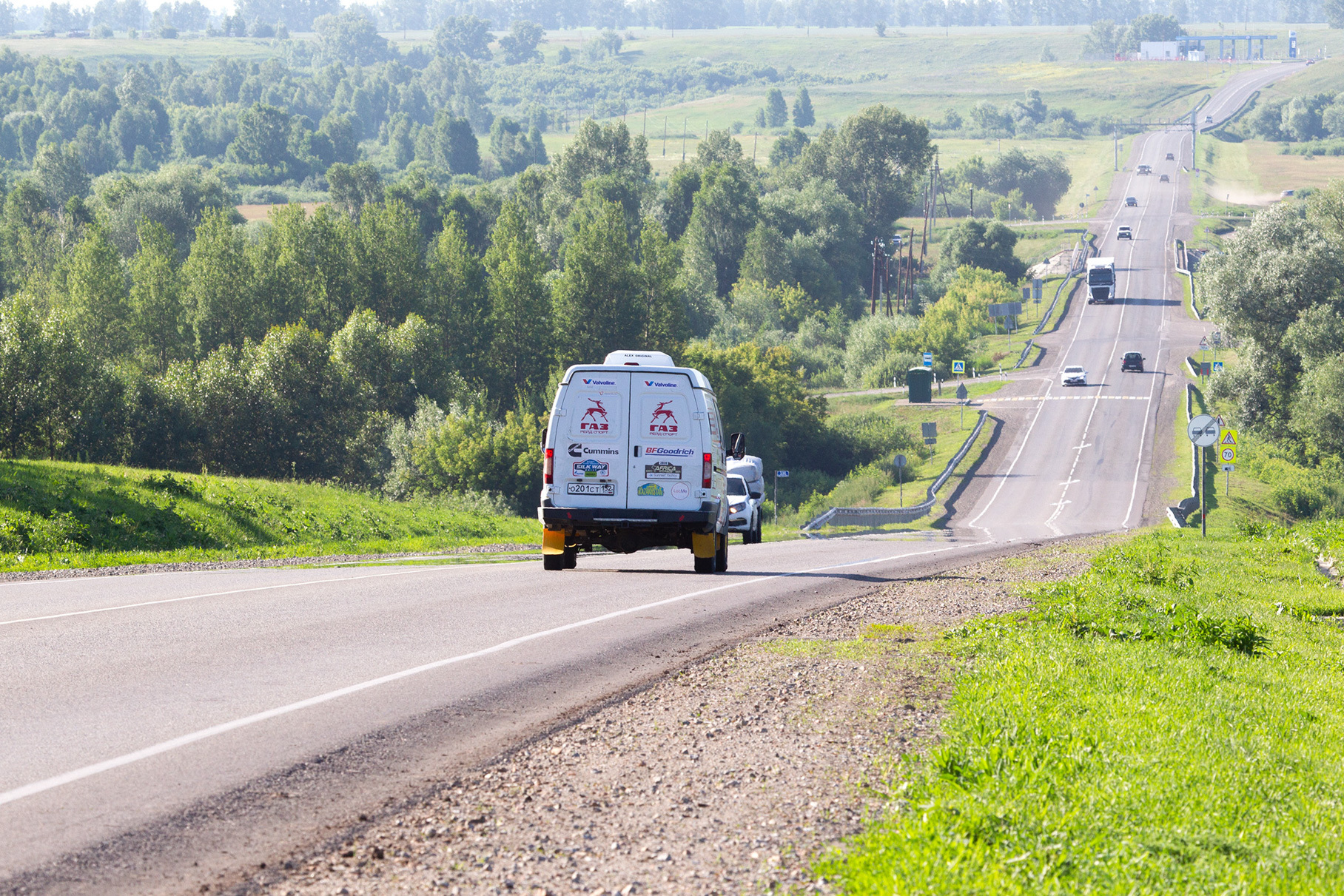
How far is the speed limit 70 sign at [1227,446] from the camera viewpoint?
2992cm

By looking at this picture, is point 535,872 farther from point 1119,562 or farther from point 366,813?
point 1119,562

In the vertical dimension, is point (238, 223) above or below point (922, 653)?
above

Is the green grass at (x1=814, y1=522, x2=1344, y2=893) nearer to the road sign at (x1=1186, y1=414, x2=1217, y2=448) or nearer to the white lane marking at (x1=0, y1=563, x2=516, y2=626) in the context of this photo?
the white lane marking at (x1=0, y1=563, x2=516, y2=626)

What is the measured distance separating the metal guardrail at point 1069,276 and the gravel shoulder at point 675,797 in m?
88.4

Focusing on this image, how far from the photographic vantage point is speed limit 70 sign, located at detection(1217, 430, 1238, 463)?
98.2 feet

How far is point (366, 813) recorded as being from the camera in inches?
242

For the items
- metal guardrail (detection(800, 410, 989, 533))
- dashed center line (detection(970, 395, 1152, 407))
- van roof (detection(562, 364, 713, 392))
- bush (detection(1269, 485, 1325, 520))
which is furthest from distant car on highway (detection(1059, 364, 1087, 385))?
van roof (detection(562, 364, 713, 392))

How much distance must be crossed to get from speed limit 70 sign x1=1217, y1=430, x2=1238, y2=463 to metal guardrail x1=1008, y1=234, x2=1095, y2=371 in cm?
6228

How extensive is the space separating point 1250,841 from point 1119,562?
14.1 metres

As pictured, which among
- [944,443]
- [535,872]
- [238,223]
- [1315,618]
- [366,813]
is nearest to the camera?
[535,872]

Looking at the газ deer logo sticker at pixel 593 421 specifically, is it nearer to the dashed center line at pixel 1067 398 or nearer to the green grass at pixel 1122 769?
the green grass at pixel 1122 769

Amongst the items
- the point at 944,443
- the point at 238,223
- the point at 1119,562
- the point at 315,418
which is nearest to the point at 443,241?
the point at 315,418

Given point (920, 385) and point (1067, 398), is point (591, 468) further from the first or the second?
point (1067, 398)

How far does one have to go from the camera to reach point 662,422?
17.3 meters
